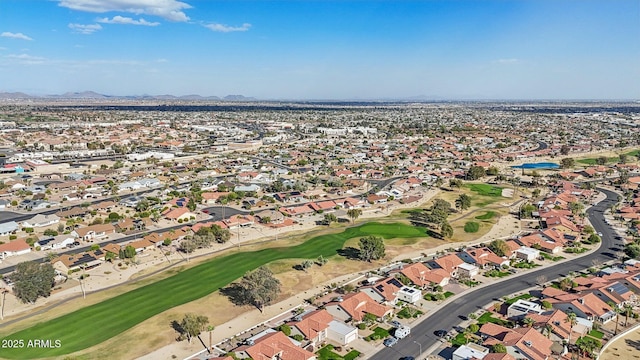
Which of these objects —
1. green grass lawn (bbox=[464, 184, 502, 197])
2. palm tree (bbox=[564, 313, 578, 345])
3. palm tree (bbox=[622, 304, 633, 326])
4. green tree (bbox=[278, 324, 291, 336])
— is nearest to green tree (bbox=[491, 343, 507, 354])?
palm tree (bbox=[564, 313, 578, 345])

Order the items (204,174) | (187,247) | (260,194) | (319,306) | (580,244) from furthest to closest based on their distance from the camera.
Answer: (204,174)
(260,194)
(580,244)
(187,247)
(319,306)

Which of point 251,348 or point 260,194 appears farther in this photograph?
point 260,194

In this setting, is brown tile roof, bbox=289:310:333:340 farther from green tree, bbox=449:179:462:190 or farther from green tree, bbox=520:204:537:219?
green tree, bbox=449:179:462:190

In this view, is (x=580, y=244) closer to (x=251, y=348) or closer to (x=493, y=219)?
(x=493, y=219)

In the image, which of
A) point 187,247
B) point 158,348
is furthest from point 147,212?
point 158,348

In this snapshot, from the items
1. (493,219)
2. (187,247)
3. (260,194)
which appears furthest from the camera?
(260,194)

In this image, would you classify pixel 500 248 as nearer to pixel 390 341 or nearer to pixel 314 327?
pixel 390 341

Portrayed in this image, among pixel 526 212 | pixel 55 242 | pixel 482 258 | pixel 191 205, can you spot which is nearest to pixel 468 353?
pixel 482 258
